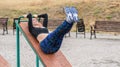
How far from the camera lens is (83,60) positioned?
1319 cm

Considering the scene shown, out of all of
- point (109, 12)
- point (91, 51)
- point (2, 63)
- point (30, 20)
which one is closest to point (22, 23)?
point (30, 20)

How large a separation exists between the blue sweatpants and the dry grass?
1961 cm

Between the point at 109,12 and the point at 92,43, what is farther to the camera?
the point at 109,12

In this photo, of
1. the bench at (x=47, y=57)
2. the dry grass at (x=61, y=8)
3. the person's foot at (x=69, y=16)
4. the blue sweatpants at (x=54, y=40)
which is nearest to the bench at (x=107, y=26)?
the dry grass at (x=61, y=8)

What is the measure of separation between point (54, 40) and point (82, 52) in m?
8.39

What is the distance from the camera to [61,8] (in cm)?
3216

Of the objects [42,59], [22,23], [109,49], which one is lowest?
[109,49]

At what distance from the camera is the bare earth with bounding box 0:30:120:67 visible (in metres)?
12.6

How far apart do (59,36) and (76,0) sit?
94.1ft

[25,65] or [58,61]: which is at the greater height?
[58,61]

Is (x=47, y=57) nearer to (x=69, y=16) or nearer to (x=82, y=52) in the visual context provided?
(x=69, y=16)

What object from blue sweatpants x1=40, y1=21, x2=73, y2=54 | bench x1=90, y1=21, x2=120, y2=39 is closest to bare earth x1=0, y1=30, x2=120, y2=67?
bench x1=90, y1=21, x2=120, y2=39

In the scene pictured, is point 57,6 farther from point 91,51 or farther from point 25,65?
point 25,65

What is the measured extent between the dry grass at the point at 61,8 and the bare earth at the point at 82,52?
8.19 m
